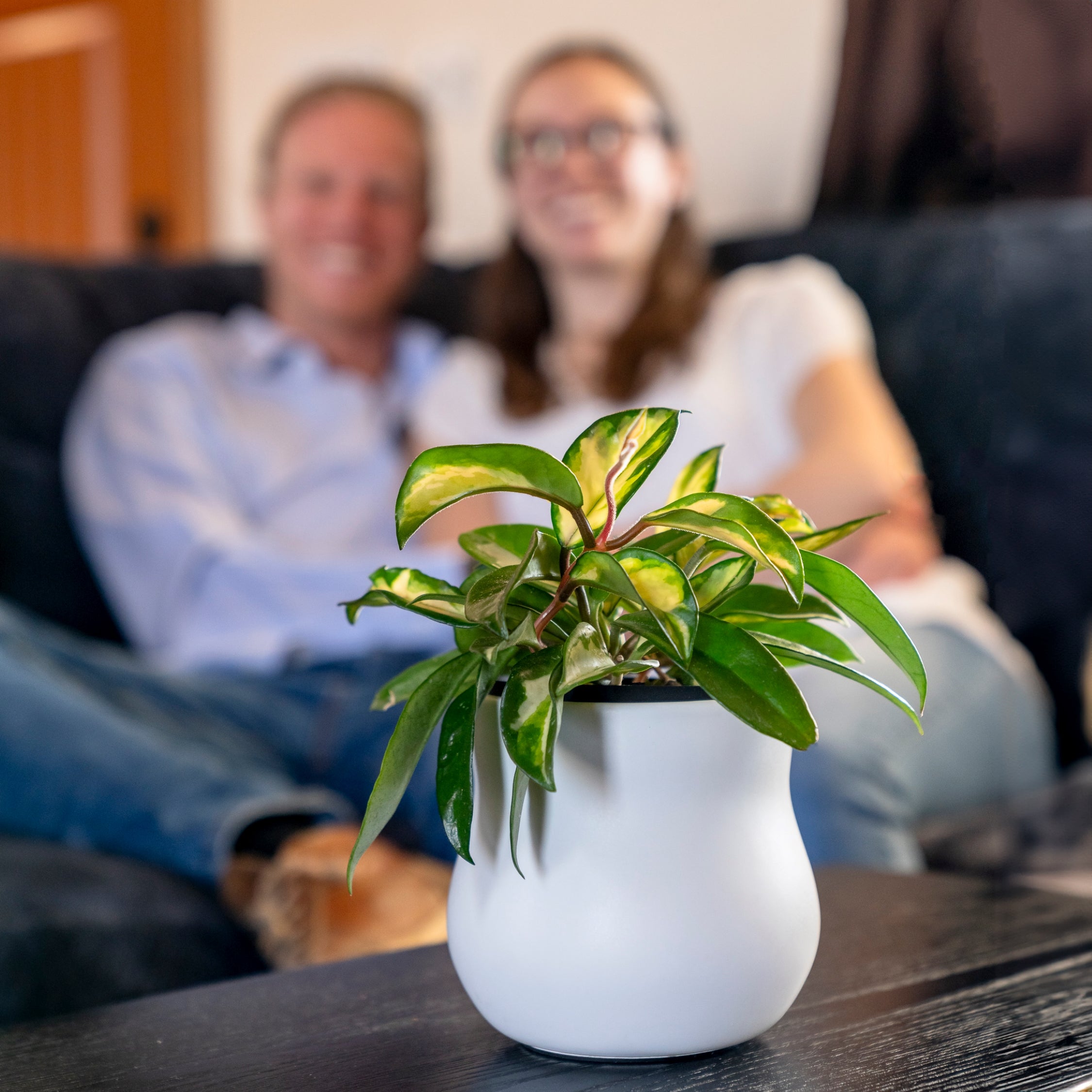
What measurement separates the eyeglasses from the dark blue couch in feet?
0.70

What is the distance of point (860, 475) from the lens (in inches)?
49.0

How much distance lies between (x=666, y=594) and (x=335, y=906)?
0.60 meters

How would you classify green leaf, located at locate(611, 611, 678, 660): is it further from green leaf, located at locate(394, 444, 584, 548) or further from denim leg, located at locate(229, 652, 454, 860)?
denim leg, located at locate(229, 652, 454, 860)

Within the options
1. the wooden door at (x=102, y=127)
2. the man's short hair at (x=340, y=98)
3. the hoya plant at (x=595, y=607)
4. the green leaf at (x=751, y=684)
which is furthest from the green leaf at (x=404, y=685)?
the wooden door at (x=102, y=127)

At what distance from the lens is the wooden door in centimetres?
266

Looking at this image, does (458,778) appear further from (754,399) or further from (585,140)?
(585,140)

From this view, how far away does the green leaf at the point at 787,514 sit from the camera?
0.46 meters

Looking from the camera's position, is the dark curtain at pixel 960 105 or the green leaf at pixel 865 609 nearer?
the green leaf at pixel 865 609

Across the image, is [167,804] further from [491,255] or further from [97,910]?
[491,255]

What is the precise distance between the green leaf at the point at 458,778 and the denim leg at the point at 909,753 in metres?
0.34

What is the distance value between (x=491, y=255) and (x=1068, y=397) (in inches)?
33.0

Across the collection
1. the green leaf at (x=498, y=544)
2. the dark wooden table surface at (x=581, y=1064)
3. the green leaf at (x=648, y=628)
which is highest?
the green leaf at (x=498, y=544)

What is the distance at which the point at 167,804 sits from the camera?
38.2 inches

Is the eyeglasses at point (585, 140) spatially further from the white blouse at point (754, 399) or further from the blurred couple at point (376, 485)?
the white blouse at point (754, 399)
